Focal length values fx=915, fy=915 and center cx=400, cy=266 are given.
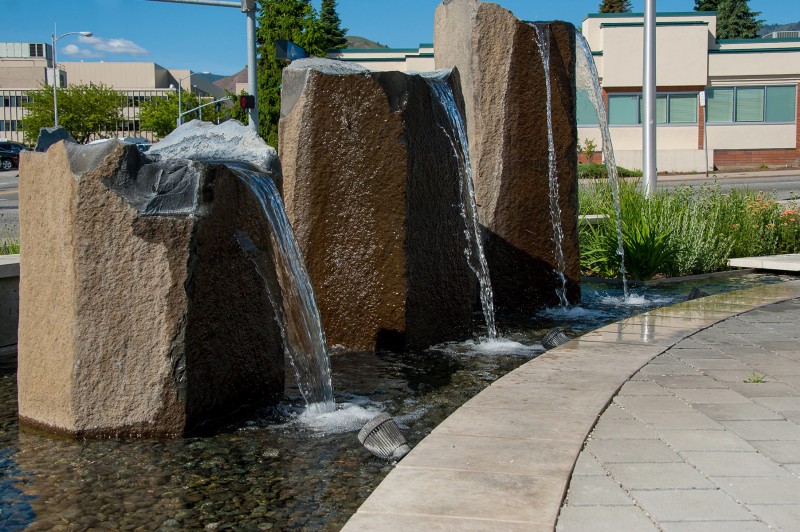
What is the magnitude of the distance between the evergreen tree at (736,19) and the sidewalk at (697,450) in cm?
5952

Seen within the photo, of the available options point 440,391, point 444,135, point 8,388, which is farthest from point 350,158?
point 8,388

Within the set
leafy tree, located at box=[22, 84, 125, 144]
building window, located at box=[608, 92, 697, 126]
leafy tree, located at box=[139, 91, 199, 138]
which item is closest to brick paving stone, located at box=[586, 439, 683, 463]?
building window, located at box=[608, 92, 697, 126]

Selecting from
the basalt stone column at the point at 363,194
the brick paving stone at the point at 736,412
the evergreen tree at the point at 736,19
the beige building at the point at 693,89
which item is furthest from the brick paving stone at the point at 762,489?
the evergreen tree at the point at 736,19

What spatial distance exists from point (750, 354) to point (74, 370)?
404 cm

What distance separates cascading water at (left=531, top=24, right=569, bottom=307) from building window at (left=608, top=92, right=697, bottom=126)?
101 ft

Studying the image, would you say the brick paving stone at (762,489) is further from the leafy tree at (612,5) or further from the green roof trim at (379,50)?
the leafy tree at (612,5)

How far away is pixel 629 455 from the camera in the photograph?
366cm

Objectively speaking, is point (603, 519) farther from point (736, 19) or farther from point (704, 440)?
point (736, 19)

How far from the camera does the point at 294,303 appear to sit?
17.5 feet

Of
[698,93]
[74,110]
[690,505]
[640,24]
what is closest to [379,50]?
[640,24]

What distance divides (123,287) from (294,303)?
4.09ft

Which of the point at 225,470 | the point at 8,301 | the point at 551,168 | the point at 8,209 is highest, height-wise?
the point at 551,168

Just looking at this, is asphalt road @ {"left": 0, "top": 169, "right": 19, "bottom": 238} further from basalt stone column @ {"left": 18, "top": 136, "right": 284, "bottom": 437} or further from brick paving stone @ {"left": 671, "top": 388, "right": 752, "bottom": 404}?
brick paving stone @ {"left": 671, "top": 388, "right": 752, "bottom": 404}

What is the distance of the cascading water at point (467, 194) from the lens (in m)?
6.93
